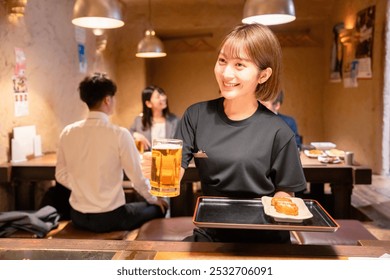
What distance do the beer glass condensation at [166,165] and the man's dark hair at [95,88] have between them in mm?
1361

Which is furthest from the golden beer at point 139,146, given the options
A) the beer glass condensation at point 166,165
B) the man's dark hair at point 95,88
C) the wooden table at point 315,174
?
the beer glass condensation at point 166,165

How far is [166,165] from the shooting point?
120 centimetres

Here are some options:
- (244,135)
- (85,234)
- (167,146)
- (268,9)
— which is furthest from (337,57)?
(167,146)

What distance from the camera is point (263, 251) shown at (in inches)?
47.3

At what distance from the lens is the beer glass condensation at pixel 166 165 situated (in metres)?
1.19

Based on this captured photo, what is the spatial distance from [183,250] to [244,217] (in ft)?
0.68

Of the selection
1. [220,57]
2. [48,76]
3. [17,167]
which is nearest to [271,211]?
[220,57]

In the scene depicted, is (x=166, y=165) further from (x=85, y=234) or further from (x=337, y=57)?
(x=337, y=57)

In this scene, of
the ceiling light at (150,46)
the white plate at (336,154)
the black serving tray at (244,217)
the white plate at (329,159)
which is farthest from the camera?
the ceiling light at (150,46)

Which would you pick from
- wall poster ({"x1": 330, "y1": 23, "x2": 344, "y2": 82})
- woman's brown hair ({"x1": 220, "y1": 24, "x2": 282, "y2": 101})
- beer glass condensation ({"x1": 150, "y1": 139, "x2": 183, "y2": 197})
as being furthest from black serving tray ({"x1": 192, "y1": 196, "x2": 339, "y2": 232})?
wall poster ({"x1": 330, "y1": 23, "x2": 344, "y2": 82})

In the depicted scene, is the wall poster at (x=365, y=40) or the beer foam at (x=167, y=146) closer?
the beer foam at (x=167, y=146)

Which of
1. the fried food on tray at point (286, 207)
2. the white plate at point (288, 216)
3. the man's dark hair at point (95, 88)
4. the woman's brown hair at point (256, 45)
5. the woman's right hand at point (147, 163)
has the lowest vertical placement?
the white plate at point (288, 216)

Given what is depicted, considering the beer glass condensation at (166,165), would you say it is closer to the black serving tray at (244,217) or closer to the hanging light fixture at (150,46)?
the black serving tray at (244,217)
